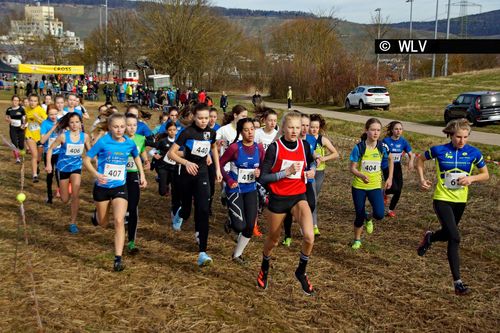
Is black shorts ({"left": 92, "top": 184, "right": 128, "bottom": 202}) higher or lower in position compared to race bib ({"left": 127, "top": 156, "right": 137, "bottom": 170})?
lower

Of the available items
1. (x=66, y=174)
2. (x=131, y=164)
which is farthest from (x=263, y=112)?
(x=66, y=174)

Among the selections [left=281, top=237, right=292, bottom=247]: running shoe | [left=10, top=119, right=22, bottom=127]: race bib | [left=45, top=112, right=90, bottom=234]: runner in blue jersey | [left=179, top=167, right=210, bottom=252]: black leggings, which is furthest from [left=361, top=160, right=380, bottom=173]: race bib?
[left=10, top=119, right=22, bottom=127]: race bib

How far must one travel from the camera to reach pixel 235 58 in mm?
73125

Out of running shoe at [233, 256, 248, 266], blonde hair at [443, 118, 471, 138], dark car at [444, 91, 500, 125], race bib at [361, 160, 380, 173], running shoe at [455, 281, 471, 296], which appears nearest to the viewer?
running shoe at [455, 281, 471, 296]

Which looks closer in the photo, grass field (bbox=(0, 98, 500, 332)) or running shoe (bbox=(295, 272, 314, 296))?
grass field (bbox=(0, 98, 500, 332))

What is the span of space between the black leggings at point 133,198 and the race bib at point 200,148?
35.7 inches

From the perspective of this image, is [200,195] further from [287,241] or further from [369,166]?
[369,166]

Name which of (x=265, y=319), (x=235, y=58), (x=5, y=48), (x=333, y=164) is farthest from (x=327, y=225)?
(x=5, y=48)

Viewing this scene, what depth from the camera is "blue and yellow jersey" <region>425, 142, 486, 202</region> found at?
5.76m

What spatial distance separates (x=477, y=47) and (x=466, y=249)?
527cm

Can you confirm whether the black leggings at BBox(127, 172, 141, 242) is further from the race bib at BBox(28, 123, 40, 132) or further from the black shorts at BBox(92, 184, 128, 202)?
the race bib at BBox(28, 123, 40, 132)

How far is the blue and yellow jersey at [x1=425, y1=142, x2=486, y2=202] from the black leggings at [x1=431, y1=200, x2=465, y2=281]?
74 millimetres

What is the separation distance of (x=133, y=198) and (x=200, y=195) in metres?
0.96

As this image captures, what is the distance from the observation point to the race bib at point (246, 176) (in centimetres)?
621
